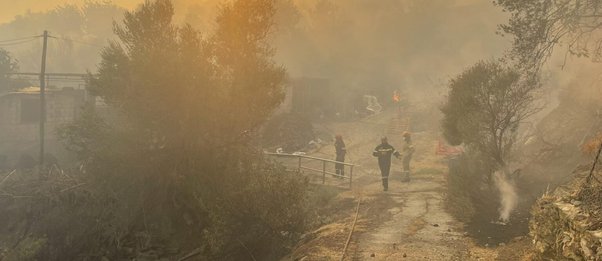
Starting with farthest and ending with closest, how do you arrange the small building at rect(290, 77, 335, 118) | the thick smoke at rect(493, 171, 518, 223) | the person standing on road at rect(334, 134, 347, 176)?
the small building at rect(290, 77, 335, 118), the person standing on road at rect(334, 134, 347, 176), the thick smoke at rect(493, 171, 518, 223)

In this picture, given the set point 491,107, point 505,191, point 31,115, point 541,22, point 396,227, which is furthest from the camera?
point 31,115

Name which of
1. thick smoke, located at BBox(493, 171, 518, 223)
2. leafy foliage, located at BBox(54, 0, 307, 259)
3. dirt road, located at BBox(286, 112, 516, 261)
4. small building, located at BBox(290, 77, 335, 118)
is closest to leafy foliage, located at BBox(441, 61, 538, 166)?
thick smoke, located at BBox(493, 171, 518, 223)

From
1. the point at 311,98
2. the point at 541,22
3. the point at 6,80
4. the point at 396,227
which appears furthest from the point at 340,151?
the point at 6,80

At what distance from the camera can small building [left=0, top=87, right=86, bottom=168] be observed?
89.9ft

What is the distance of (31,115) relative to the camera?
2852cm

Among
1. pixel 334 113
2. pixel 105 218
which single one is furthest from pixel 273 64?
pixel 334 113

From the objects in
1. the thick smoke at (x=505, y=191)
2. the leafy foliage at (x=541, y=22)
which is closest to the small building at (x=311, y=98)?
the leafy foliage at (x=541, y=22)

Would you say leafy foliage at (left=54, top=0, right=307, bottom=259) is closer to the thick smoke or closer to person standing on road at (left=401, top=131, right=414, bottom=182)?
the thick smoke

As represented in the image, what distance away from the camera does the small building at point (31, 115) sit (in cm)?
2739

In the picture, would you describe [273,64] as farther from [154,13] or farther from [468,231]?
[468,231]

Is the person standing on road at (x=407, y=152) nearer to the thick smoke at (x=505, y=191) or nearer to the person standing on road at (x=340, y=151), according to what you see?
the person standing on road at (x=340, y=151)

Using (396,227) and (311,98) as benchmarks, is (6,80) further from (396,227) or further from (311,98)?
(396,227)

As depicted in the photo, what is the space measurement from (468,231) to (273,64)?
773cm

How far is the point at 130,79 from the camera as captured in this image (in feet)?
42.0
